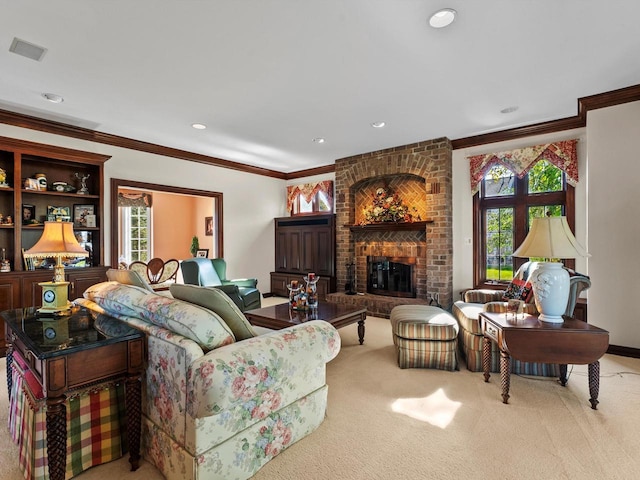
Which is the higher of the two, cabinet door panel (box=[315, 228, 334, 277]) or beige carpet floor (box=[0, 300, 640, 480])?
cabinet door panel (box=[315, 228, 334, 277])

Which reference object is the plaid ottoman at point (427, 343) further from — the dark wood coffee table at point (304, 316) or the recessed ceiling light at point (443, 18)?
the recessed ceiling light at point (443, 18)

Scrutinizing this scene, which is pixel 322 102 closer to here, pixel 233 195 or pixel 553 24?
pixel 553 24

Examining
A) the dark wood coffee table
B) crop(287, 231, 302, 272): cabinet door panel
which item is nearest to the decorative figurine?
the dark wood coffee table

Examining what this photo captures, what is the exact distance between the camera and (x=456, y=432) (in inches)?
78.7

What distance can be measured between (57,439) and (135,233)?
6.92 meters

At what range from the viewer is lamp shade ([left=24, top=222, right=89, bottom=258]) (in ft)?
7.24

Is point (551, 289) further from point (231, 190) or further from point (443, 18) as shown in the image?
point (231, 190)

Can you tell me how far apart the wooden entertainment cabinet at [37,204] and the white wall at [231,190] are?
0.22 m

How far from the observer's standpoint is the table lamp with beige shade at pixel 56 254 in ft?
6.83

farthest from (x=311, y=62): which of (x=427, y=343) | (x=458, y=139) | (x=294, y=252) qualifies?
(x=294, y=252)

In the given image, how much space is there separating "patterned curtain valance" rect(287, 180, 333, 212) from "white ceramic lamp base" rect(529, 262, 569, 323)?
427 cm

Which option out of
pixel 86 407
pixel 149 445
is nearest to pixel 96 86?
pixel 86 407

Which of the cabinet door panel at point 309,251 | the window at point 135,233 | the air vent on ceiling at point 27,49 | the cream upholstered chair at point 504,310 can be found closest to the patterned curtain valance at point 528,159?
the cream upholstered chair at point 504,310

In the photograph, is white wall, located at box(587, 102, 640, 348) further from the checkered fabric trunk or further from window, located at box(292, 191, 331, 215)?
the checkered fabric trunk
